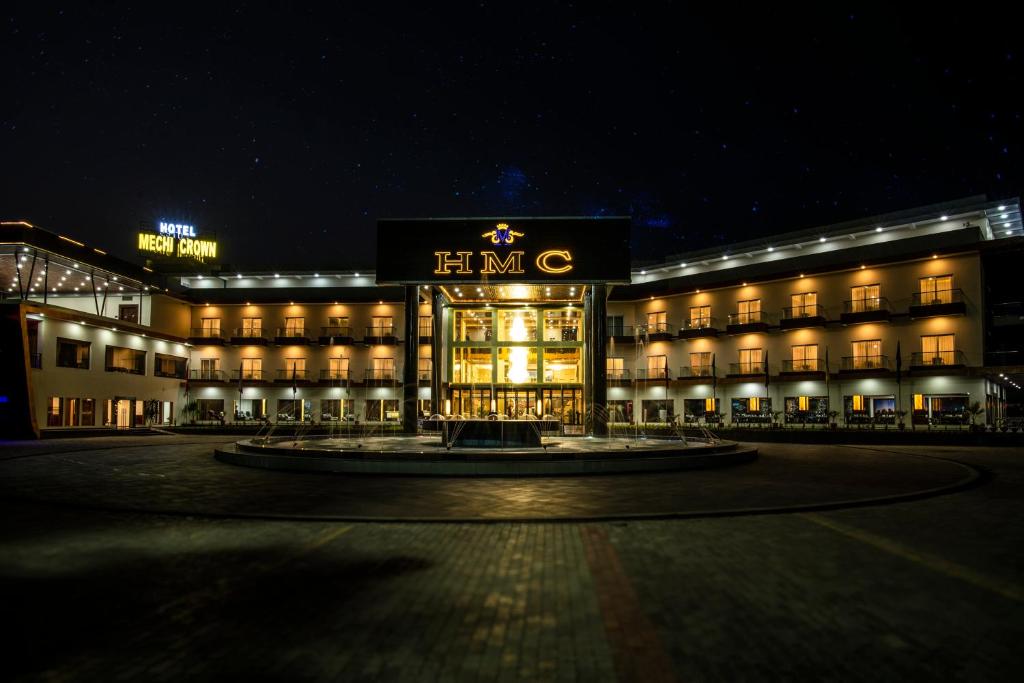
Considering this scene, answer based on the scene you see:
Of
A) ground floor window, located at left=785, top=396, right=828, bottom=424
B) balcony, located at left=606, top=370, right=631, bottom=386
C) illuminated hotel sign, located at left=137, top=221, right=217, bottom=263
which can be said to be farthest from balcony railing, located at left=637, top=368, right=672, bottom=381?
illuminated hotel sign, located at left=137, top=221, right=217, bottom=263

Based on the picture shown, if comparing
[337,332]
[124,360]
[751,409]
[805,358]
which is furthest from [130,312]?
[805,358]

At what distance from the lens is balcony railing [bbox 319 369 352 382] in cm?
5175

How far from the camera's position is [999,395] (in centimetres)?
4238

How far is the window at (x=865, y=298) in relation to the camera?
4066cm

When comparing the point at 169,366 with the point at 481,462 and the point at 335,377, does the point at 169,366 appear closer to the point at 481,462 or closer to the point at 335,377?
the point at 335,377

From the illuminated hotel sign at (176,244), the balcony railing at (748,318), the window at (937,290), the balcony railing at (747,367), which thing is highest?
the illuminated hotel sign at (176,244)

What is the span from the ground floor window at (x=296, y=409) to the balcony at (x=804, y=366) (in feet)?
114

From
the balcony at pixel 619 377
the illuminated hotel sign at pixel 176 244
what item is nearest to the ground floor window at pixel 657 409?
the balcony at pixel 619 377

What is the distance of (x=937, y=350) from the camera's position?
124 feet

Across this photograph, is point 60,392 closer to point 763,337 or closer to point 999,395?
point 763,337

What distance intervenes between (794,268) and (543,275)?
2238 cm

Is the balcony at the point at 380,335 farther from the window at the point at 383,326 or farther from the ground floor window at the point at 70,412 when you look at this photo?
the ground floor window at the point at 70,412

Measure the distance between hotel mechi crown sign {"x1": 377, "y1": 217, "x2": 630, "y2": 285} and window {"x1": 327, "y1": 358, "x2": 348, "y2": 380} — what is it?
23164 mm

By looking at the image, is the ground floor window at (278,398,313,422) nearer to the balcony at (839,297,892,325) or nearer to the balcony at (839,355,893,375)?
the balcony at (839,355,893,375)
